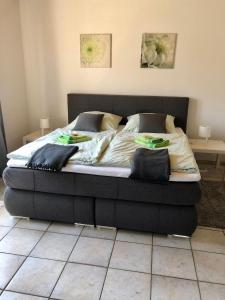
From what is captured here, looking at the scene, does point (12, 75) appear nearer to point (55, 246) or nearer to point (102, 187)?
point (102, 187)

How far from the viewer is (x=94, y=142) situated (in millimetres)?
2727

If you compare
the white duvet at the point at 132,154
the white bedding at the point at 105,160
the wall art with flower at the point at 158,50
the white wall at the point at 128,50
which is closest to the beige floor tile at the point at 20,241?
the white bedding at the point at 105,160

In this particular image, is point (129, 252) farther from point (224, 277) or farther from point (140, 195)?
Answer: point (224, 277)

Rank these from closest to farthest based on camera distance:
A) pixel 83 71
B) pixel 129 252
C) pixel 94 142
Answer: pixel 129 252, pixel 94 142, pixel 83 71

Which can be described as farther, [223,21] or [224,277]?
[223,21]

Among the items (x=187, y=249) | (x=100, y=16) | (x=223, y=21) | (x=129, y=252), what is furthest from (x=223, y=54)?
(x=129, y=252)

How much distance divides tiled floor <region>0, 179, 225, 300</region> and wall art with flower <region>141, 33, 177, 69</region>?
2.46 m

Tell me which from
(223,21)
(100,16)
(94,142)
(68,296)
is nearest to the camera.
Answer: (68,296)

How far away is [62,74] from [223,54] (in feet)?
8.04

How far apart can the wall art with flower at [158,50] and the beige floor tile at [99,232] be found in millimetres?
2539

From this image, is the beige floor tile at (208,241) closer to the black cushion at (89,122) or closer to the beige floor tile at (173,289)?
the beige floor tile at (173,289)

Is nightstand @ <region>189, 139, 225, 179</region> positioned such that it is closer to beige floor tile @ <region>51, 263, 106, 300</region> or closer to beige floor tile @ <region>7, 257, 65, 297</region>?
beige floor tile @ <region>51, 263, 106, 300</region>

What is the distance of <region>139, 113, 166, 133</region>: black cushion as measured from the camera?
3.36 m

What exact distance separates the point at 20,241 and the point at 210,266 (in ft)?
5.14
